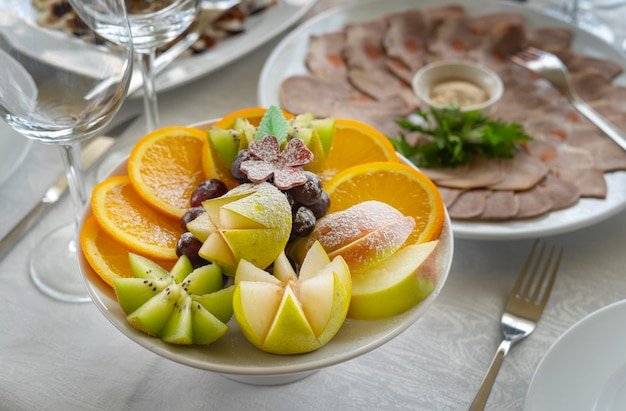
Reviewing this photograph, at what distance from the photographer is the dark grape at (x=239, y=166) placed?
91cm

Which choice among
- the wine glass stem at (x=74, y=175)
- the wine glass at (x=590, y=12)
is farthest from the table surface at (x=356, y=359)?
the wine glass at (x=590, y=12)

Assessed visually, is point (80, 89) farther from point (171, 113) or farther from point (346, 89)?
point (346, 89)

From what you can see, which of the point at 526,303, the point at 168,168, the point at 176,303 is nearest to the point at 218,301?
the point at 176,303

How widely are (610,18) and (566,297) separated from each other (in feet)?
3.83

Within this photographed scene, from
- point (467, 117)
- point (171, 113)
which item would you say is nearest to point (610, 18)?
point (467, 117)

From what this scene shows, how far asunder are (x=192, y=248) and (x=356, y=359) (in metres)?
0.32

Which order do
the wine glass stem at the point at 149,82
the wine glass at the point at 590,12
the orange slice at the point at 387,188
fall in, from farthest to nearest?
the wine glass at the point at 590,12 < the wine glass stem at the point at 149,82 < the orange slice at the point at 387,188

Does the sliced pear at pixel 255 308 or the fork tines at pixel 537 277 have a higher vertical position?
the sliced pear at pixel 255 308

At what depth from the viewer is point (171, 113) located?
1530 millimetres

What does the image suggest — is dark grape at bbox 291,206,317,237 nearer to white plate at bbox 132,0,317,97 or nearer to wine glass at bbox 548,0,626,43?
white plate at bbox 132,0,317,97

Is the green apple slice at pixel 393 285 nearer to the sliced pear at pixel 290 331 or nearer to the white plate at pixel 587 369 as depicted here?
the sliced pear at pixel 290 331

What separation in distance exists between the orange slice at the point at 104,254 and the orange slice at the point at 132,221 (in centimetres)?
1

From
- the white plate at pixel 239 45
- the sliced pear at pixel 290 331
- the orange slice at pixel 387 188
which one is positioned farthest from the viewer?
the white plate at pixel 239 45

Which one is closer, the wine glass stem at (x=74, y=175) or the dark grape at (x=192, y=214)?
the dark grape at (x=192, y=214)
